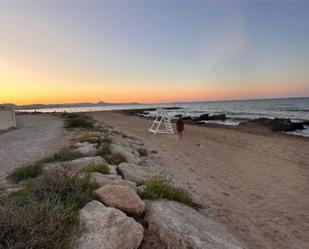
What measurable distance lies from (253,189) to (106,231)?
5046mm

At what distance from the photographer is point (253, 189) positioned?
22.7ft

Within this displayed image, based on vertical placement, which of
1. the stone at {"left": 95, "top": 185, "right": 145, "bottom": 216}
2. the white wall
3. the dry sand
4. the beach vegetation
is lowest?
the dry sand

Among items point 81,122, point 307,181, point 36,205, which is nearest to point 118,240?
point 36,205

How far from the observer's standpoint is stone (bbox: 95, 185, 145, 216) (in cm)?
367

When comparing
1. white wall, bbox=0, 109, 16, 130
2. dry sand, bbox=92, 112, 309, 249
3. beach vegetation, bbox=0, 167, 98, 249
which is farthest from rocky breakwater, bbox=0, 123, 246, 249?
white wall, bbox=0, 109, 16, 130

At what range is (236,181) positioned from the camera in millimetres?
7645

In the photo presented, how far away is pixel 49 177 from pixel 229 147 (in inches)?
444

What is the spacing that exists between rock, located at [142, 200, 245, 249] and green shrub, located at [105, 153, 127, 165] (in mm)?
3136

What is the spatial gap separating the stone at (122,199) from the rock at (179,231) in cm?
17

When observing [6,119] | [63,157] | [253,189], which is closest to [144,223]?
[253,189]

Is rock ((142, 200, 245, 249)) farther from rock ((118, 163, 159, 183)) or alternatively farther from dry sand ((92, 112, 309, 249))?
rock ((118, 163, 159, 183))

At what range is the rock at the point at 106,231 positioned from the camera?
281 centimetres

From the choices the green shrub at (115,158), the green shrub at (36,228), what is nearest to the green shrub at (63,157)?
the green shrub at (115,158)

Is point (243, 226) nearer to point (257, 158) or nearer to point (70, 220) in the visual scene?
point (70, 220)
